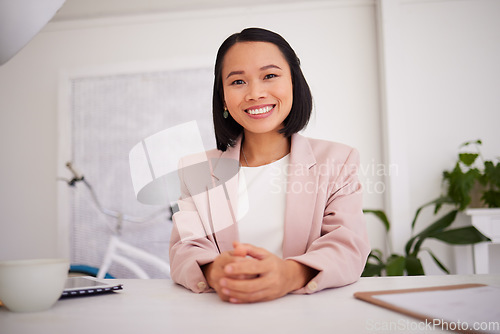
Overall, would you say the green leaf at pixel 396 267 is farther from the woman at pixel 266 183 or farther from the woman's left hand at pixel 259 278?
the woman's left hand at pixel 259 278

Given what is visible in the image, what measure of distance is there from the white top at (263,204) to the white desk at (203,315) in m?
0.43

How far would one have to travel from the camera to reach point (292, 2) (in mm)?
2943

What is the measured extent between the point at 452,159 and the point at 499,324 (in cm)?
249

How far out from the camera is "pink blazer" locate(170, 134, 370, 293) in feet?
2.83

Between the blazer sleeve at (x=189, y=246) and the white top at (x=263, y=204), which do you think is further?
the white top at (x=263, y=204)

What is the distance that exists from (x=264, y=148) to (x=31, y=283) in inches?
32.9

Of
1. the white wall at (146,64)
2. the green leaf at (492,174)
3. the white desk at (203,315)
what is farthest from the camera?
the white wall at (146,64)

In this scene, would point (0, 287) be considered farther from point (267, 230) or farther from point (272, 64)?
point (272, 64)

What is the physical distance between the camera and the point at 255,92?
1.14 metres

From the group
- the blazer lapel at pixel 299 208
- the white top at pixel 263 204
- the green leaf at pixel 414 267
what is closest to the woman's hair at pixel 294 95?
the white top at pixel 263 204

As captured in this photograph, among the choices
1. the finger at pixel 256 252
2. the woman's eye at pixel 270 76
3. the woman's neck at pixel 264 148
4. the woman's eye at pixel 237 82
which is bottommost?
the finger at pixel 256 252

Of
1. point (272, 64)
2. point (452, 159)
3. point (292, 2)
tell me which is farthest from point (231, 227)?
point (292, 2)

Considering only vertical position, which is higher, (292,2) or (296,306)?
(292,2)

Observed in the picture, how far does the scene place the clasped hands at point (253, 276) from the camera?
66 cm
